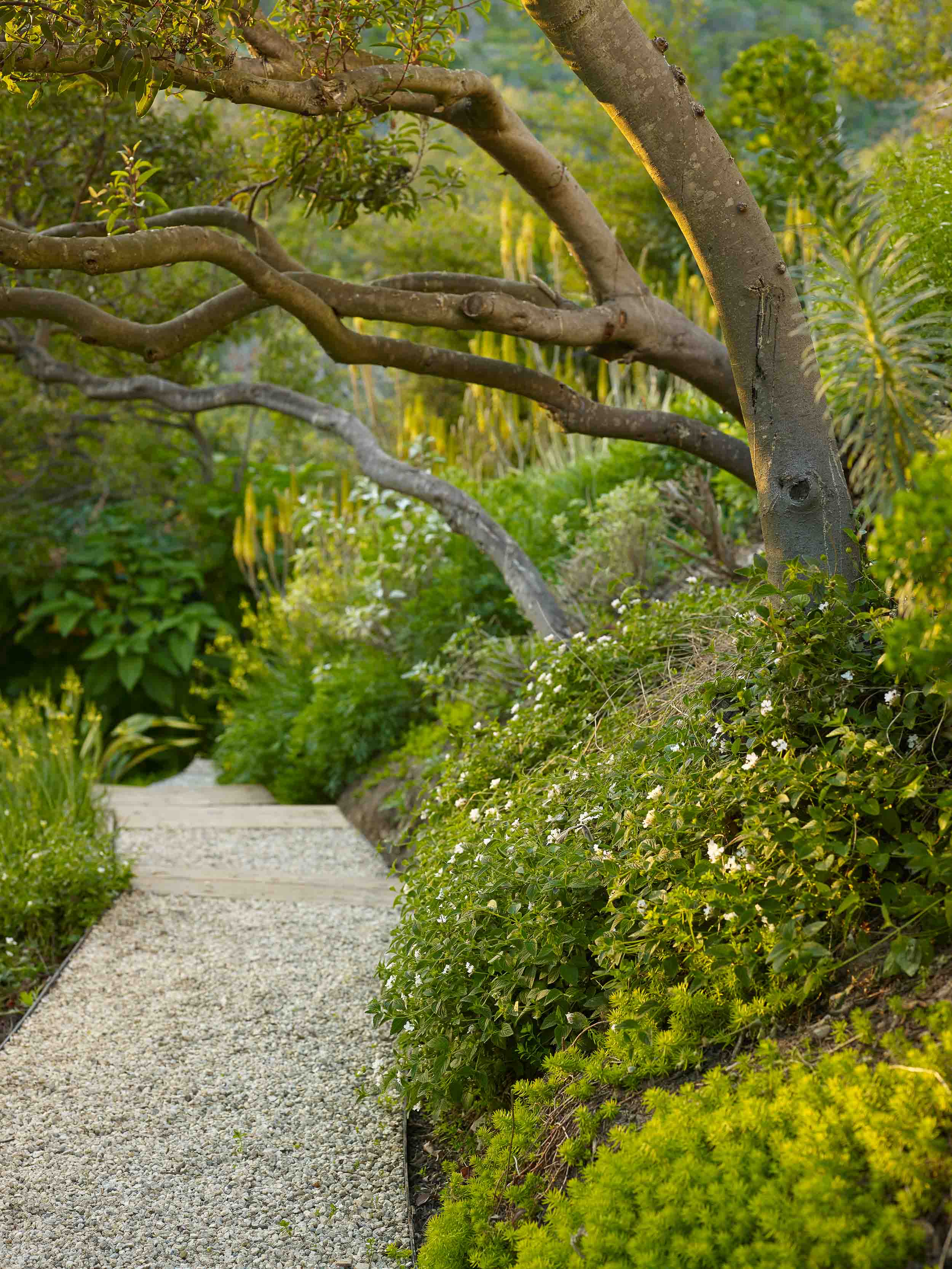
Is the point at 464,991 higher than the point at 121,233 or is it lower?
lower

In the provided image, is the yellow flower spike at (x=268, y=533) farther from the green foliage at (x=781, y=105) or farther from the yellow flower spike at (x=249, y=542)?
the green foliage at (x=781, y=105)

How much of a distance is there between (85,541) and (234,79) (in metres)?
6.85

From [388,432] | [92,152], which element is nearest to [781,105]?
[388,432]

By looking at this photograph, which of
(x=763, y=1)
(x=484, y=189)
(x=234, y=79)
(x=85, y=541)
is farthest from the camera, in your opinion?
(x=763, y=1)

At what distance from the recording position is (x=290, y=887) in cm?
410

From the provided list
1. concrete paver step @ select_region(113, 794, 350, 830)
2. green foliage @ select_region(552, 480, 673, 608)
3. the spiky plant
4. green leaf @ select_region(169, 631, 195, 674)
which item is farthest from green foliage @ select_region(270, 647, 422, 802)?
the spiky plant

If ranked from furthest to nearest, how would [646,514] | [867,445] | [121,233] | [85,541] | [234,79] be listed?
[85,541] → [646,514] → [121,233] → [234,79] → [867,445]

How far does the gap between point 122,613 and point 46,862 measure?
16.2 ft

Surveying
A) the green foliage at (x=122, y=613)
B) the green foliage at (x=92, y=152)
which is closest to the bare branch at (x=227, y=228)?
the green foliage at (x=92, y=152)

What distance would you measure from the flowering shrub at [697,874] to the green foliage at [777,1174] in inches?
6.3

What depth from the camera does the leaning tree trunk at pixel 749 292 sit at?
91.8 inches

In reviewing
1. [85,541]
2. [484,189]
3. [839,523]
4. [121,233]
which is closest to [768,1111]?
[839,523]

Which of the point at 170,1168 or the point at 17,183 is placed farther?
the point at 17,183

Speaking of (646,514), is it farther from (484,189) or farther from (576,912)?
(484,189)
